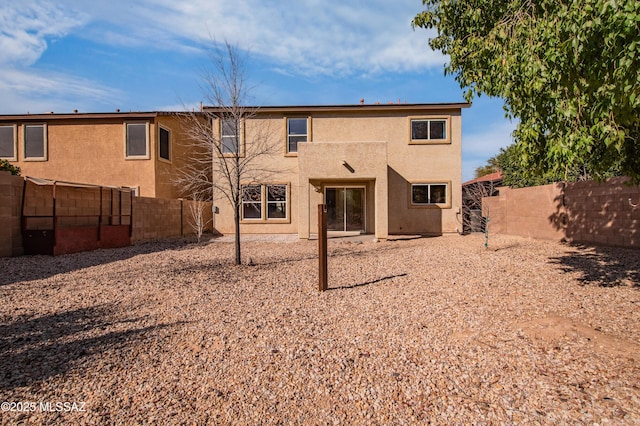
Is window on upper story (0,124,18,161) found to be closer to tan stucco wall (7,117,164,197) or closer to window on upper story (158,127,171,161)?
tan stucco wall (7,117,164,197)

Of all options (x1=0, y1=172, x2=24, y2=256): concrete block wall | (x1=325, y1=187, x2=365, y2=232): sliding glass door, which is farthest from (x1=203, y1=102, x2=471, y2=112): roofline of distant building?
(x1=0, y1=172, x2=24, y2=256): concrete block wall

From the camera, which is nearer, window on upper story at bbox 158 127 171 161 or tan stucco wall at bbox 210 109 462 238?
tan stucco wall at bbox 210 109 462 238

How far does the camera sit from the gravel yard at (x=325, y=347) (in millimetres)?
2746

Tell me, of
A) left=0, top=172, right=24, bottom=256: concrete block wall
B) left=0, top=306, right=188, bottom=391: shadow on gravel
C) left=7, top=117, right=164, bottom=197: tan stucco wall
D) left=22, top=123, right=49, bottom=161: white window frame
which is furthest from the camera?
left=22, top=123, right=49, bottom=161: white window frame

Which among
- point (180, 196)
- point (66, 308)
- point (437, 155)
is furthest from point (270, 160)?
point (66, 308)

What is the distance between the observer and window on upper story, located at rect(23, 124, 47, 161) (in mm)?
16734

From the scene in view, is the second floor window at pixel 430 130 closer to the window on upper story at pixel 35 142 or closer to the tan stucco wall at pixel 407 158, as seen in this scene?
the tan stucco wall at pixel 407 158

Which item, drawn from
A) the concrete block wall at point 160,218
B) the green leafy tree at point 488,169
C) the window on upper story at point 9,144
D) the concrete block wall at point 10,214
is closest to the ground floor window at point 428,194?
the concrete block wall at point 160,218

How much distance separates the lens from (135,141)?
16.5 metres

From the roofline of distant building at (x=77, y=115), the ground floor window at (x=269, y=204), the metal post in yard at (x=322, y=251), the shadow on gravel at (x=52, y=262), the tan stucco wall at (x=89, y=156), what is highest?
the roofline of distant building at (x=77, y=115)

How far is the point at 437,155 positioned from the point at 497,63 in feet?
39.6

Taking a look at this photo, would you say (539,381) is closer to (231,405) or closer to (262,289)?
(231,405)

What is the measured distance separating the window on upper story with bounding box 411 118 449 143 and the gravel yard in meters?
9.80

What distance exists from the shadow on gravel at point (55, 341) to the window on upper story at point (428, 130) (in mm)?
14410
